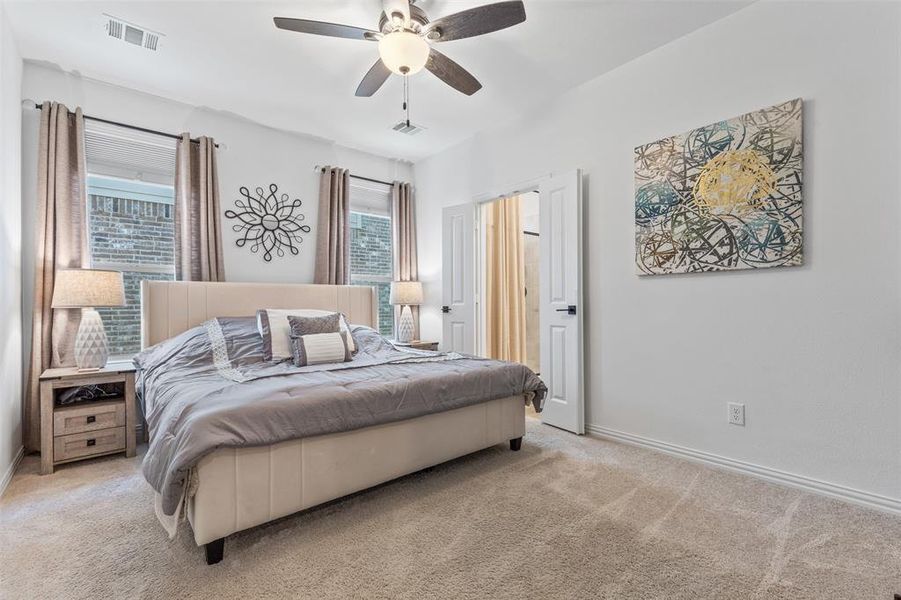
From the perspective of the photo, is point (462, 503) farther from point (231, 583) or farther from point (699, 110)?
point (699, 110)

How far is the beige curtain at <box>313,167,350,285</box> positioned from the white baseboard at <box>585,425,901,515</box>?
291cm

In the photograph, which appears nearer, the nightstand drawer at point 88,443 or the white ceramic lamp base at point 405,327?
the nightstand drawer at point 88,443

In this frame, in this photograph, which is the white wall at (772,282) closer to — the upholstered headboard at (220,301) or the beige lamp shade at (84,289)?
the upholstered headboard at (220,301)

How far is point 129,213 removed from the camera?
340 cm

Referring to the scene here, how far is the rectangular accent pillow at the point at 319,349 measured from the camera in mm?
2883

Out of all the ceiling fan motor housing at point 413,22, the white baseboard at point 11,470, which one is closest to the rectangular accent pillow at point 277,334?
the white baseboard at point 11,470

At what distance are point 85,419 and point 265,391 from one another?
1705 millimetres

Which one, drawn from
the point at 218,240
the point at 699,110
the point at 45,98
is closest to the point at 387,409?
the point at 218,240

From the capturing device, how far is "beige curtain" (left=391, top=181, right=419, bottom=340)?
4.94 m

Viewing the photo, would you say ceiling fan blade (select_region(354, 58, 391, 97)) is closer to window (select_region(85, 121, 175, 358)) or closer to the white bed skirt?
window (select_region(85, 121, 175, 358))

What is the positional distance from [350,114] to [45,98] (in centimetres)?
216

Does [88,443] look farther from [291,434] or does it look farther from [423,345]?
[423,345]

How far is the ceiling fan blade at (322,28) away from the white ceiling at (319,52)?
35cm

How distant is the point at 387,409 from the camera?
2.18 metres
